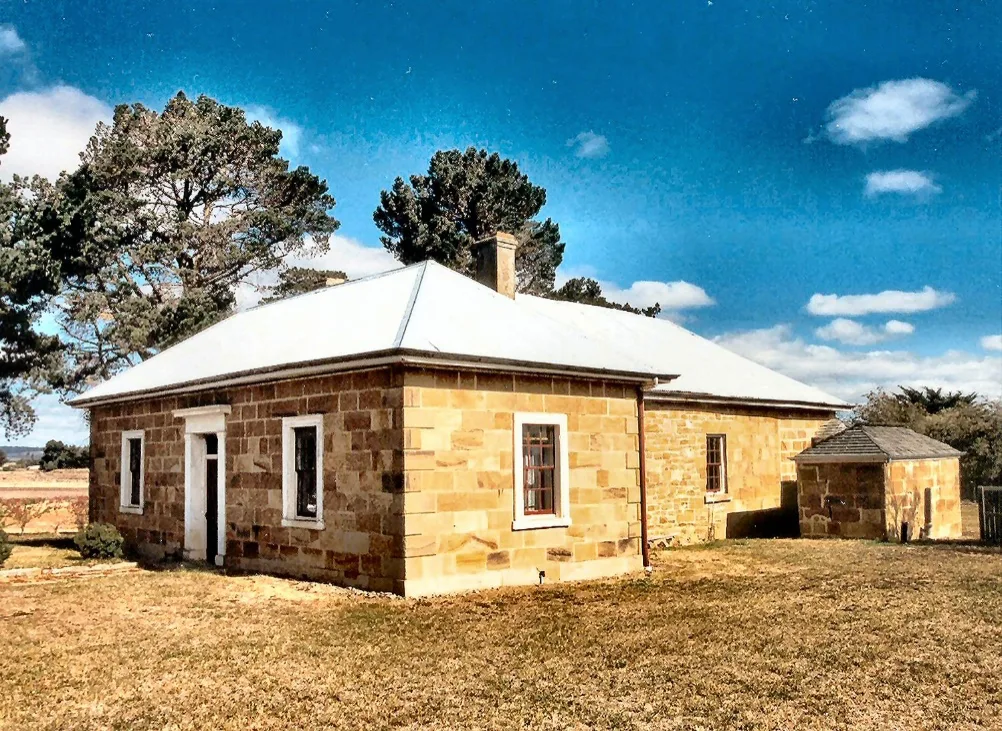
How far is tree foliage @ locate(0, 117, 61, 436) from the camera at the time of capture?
27438 mm

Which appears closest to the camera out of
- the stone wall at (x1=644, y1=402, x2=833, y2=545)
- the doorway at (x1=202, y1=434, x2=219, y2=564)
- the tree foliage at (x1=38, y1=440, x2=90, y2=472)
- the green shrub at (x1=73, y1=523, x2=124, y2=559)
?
the doorway at (x1=202, y1=434, x2=219, y2=564)

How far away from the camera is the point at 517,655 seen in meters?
8.59

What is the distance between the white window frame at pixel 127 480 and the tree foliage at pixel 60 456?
3203cm

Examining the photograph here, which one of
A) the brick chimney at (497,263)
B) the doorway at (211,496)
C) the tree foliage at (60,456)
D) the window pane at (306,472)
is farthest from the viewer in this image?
the tree foliage at (60,456)

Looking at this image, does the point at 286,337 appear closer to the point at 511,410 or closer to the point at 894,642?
the point at 511,410

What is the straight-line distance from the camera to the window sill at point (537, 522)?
13.1m

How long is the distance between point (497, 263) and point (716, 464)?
22.9 ft

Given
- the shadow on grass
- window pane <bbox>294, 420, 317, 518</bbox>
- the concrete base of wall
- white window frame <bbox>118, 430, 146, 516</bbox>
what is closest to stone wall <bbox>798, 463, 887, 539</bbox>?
the concrete base of wall

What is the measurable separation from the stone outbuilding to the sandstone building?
7.46 feet

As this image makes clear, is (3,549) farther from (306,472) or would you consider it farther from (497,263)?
(497,263)

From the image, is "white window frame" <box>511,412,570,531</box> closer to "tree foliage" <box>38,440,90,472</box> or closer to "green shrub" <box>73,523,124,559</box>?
"green shrub" <box>73,523,124,559</box>

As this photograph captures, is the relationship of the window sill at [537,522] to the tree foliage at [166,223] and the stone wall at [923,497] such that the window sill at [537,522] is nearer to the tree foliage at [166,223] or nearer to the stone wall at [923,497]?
the stone wall at [923,497]

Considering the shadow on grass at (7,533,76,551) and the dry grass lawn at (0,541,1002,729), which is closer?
the dry grass lawn at (0,541,1002,729)

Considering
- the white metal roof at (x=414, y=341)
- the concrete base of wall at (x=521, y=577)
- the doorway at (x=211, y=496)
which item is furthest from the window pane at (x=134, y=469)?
the concrete base of wall at (x=521, y=577)
